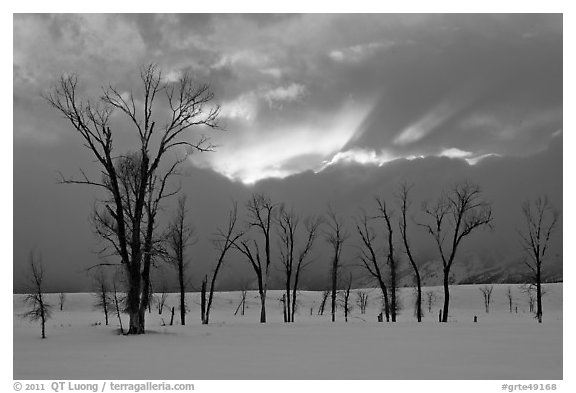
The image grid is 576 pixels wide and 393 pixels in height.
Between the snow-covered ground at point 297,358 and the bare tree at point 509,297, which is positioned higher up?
the snow-covered ground at point 297,358

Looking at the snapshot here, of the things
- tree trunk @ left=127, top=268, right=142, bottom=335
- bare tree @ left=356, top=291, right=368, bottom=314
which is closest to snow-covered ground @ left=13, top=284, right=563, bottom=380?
tree trunk @ left=127, top=268, right=142, bottom=335

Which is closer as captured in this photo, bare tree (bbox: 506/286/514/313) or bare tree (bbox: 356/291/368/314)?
bare tree (bbox: 356/291/368/314)

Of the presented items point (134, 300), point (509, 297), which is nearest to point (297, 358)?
point (134, 300)

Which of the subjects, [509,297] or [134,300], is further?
[509,297]

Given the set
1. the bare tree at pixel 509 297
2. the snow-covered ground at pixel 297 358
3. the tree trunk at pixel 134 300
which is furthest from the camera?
the bare tree at pixel 509 297

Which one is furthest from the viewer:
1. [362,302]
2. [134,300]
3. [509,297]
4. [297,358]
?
[509,297]

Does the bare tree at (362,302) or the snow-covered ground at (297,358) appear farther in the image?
the bare tree at (362,302)

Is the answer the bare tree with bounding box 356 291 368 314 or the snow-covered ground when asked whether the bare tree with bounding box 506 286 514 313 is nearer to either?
the bare tree with bounding box 356 291 368 314

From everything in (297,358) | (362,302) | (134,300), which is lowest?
(362,302)

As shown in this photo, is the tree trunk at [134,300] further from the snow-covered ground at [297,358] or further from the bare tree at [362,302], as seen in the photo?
the bare tree at [362,302]

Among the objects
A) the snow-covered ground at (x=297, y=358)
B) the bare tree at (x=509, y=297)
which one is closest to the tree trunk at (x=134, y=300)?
the snow-covered ground at (x=297, y=358)

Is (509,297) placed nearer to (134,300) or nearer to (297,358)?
(134,300)
